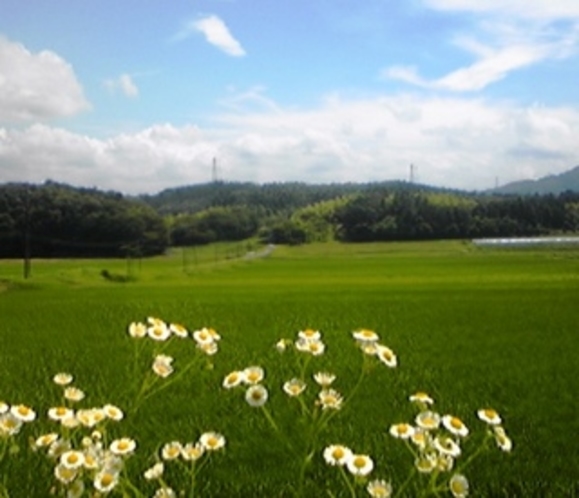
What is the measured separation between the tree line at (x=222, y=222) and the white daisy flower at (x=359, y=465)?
3569 inches

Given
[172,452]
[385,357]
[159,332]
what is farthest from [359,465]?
[159,332]

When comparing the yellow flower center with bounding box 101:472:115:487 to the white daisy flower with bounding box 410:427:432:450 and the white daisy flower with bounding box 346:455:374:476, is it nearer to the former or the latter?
the white daisy flower with bounding box 346:455:374:476

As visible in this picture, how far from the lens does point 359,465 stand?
2732 mm

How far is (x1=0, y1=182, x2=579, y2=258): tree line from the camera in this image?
9850 centimetres

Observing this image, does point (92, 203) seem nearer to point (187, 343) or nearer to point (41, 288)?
point (41, 288)

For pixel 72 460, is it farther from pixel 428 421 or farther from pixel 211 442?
pixel 428 421

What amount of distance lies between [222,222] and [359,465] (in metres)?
137

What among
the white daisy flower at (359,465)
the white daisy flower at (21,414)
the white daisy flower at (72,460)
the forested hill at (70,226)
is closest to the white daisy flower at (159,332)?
the white daisy flower at (21,414)

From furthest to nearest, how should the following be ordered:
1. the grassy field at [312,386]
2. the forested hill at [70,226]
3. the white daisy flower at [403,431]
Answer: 1. the forested hill at [70,226]
2. the grassy field at [312,386]
3. the white daisy flower at [403,431]

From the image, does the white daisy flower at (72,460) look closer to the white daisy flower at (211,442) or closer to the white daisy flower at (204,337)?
the white daisy flower at (211,442)

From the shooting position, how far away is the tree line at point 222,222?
98500 millimetres

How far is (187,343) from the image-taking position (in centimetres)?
1541

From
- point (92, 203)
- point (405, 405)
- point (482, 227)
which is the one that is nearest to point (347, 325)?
point (405, 405)

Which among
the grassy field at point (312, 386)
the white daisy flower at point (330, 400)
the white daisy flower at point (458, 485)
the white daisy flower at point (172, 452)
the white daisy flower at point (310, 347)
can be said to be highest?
the white daisy flower at point (310, 347)
